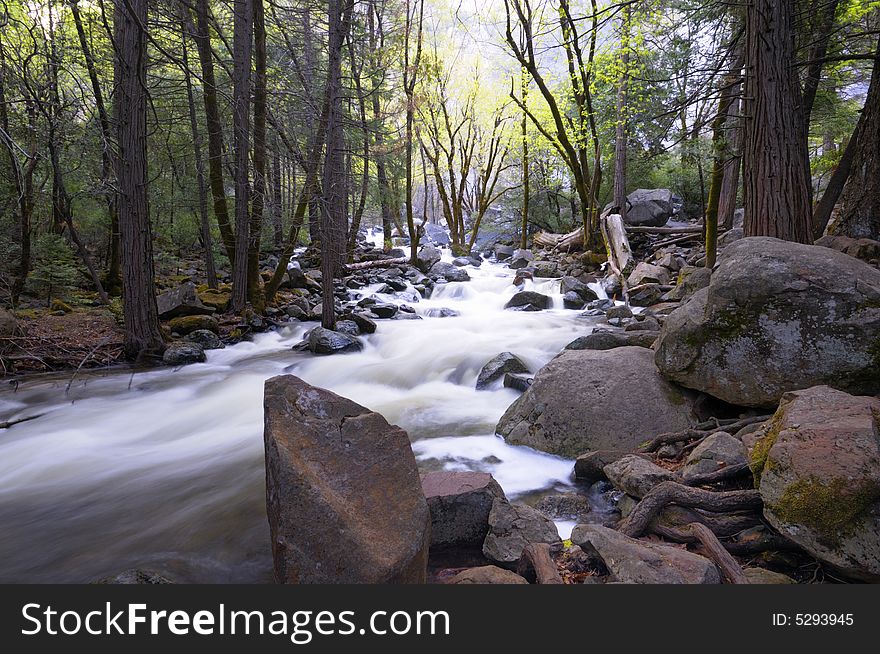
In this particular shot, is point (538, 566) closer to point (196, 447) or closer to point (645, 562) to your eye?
point (645, 562)

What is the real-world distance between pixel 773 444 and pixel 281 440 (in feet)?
8.72

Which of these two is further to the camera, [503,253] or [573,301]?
[503,253]

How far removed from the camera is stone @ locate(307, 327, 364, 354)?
9531mm

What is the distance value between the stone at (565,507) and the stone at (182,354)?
287 inches

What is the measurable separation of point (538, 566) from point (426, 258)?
60.7 feet

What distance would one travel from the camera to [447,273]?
60.7 ft

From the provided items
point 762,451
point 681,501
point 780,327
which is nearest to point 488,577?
point 681,501

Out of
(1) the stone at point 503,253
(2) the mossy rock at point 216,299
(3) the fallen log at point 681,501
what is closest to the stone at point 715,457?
(3) the fallen log at point 681,501

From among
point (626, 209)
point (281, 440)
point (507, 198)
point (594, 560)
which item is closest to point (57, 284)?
point (281, 440)

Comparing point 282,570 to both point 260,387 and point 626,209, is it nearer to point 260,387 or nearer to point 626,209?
point 260,387

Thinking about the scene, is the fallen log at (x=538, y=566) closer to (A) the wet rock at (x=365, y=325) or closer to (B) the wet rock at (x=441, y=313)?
(A) the wet rock at (x=365, y=325)

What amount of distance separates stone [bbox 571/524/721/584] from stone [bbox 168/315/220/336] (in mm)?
9487

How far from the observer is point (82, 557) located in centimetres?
354

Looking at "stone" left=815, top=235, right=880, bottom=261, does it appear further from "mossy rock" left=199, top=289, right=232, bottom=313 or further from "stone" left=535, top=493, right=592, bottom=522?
"mossy rock" left=199, top=289, right=232, bottom=313
